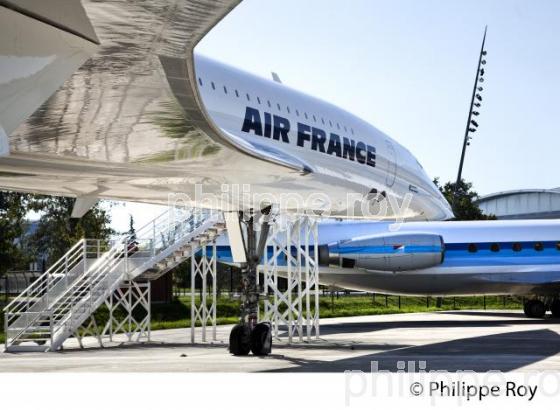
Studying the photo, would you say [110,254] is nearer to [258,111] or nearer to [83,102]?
[258,111]

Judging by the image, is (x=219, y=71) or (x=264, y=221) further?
(x=264, y=221)

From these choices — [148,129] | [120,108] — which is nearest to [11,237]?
[148,129]

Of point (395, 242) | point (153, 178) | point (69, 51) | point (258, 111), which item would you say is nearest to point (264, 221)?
point (258, 111)

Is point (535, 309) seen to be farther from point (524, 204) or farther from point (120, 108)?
point (524, 204)

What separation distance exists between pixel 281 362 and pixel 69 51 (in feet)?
26.7

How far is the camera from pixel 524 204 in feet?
288

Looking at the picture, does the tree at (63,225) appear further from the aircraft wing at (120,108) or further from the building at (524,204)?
the building at (524,204)

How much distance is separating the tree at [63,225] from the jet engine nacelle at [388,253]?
36.1 ft

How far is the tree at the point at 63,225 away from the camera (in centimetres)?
4075

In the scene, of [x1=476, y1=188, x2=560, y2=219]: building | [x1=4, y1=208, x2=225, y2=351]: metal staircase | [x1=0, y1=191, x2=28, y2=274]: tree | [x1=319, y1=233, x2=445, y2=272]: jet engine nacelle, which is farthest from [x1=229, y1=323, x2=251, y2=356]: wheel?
[x1=476, y1=188, x2=560, y2=219]: building

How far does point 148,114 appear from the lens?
8.33 meters

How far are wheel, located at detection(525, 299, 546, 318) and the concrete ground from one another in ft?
29.3

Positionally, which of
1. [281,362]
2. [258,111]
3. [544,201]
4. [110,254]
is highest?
[544,201]
